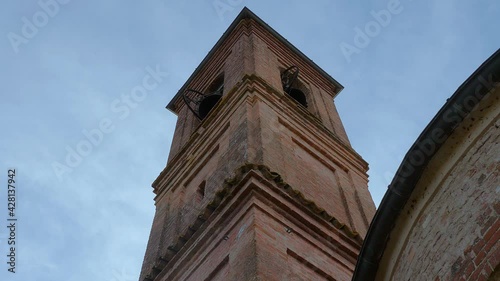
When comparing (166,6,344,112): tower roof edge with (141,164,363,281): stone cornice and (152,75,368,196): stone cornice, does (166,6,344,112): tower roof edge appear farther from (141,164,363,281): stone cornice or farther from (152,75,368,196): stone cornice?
(141,164,363,281): stone cornice

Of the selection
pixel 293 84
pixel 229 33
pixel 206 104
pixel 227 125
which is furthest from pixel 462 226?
pixel 229 33

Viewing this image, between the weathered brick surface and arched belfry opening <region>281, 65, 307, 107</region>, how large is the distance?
10.3m

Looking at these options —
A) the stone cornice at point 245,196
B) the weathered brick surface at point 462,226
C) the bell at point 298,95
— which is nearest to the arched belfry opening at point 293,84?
the bell at point 298,95

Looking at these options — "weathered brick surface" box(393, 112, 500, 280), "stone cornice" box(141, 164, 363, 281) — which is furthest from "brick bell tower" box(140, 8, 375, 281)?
"weathered brick surface" box(393, 112, 500, 280)

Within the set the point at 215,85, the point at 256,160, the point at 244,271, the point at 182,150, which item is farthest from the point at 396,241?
the point at 215,85

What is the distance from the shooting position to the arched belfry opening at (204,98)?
15.1 m

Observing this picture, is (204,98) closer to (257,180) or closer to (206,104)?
(206,104)

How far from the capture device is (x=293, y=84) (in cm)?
1578

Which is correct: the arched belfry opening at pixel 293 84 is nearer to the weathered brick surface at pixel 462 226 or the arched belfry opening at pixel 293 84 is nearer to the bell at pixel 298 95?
the bell at pixel 298 95

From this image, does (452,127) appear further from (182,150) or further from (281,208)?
(182,150)

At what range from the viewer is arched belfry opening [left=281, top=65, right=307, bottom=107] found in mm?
15062

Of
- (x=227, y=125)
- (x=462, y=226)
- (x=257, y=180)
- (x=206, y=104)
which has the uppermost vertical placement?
(x=206, y=104)

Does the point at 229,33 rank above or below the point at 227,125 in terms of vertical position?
above

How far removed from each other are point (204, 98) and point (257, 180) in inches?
288
